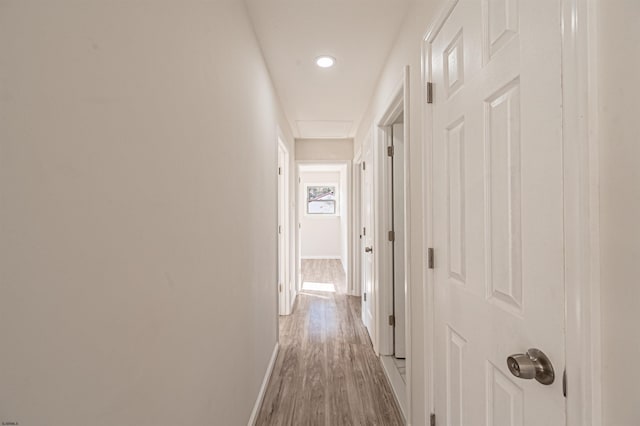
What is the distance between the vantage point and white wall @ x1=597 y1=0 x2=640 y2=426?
517mm

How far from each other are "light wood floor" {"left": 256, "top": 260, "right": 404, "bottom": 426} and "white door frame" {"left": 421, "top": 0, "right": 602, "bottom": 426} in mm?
1570

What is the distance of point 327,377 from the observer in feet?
7.79

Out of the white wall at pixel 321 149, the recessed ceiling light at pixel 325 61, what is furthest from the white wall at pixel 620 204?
the white wall at pixel 321 149

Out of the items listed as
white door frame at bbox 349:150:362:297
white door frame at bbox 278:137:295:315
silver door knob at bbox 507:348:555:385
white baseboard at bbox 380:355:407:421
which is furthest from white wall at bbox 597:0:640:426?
white door frame at bbox 349:150:362:297

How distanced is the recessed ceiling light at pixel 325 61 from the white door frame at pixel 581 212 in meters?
1.83

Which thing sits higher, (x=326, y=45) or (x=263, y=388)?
(x=326, y=45)

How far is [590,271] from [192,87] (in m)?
1.13

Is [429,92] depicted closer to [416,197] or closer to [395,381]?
[416,197]

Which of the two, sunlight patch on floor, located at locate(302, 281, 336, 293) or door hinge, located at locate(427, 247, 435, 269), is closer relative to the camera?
door hinge, located at locate(427, 247, 435, 269)

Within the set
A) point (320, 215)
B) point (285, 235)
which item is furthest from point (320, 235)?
point (285, 235)

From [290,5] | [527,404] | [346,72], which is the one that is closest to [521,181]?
[527,404]

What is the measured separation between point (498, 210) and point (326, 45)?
5.60 ft

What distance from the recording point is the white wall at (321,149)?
4.60 m

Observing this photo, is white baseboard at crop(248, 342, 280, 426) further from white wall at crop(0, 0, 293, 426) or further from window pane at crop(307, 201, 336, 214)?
window pane at crop(307, 201, 336, 214)
